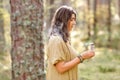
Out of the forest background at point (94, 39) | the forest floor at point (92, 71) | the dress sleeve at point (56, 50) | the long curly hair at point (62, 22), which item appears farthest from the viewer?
the forest background at point (94, 39)

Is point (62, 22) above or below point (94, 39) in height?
above

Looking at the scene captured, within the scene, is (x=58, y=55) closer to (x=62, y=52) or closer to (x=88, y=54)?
(x=62, y=52)

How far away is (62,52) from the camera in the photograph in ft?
15.1

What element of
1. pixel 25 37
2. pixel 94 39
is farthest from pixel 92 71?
pixel 94 39

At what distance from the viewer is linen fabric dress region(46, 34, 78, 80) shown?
15.0ft

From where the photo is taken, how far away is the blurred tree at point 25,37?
4.98 metres

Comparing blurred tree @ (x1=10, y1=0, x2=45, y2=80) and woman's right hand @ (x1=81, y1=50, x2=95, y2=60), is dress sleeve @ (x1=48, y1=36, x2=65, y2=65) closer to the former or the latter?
woman's right hand @ (x1=81, y1=50, x2=95, y2=60)

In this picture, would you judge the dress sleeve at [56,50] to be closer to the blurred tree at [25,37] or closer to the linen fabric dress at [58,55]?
the linen fabric dress at [58,55]

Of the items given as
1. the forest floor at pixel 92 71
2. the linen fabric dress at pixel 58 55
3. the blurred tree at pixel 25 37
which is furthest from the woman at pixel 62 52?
the forest floor at pixel 92 71

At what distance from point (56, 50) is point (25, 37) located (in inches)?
23.5

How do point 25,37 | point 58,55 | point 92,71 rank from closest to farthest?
point 58,55, point 25,37, point 92,71

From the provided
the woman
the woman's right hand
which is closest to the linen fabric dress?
the woman

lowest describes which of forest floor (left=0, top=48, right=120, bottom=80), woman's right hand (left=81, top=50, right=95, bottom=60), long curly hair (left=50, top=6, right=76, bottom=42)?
forest floor (left=0, top=48, right=120, bottom=80)

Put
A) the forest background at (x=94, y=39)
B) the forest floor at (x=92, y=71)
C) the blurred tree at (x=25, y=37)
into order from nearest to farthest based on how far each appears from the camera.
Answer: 1. the blurred tree at (x=25, y=37)
2. the forest floor at (x=92, y=71)
3. the forest background at (x=94, y=39)
